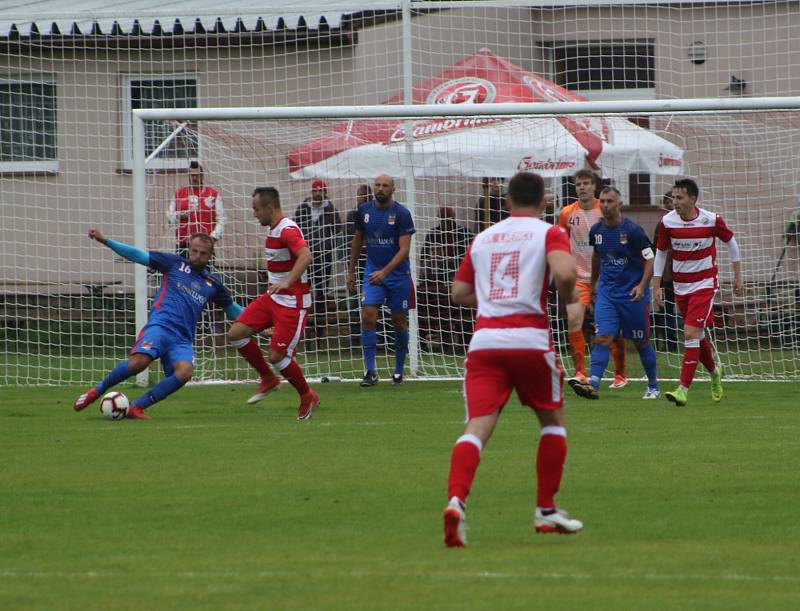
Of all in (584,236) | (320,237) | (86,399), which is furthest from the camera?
(320,237)

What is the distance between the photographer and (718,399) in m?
13.6

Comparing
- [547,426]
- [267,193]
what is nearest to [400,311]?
[267,193]

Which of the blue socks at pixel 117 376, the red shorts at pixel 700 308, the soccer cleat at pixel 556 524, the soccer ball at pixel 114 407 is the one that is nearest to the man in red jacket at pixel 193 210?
the blue socks at pixel 117 376

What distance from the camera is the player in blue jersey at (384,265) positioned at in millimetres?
15219

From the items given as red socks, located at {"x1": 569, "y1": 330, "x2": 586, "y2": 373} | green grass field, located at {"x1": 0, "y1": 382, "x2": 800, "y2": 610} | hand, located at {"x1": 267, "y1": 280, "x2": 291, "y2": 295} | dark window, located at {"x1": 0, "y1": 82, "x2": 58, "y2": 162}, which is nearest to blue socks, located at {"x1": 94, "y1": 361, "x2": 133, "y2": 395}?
green grass field, located at {"x1": 0, "y1": 382, "x2": 800, "y2": 610}

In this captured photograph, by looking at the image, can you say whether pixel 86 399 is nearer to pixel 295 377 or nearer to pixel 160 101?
pixel 295 377

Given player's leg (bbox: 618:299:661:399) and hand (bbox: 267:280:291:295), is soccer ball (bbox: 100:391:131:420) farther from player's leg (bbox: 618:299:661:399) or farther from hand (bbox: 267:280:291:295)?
player's leg (bbox: 618:299:661:399)

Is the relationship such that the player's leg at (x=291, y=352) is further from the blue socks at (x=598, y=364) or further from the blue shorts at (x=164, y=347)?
the blue socks at (x=598, y=364)

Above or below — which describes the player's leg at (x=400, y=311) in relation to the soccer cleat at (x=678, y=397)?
above

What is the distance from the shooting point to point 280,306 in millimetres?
12711

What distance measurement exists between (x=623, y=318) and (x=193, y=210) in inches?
208

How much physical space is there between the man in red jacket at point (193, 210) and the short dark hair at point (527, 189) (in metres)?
9.63

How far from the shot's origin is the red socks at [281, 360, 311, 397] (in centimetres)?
1238

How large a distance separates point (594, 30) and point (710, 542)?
14.8 m
